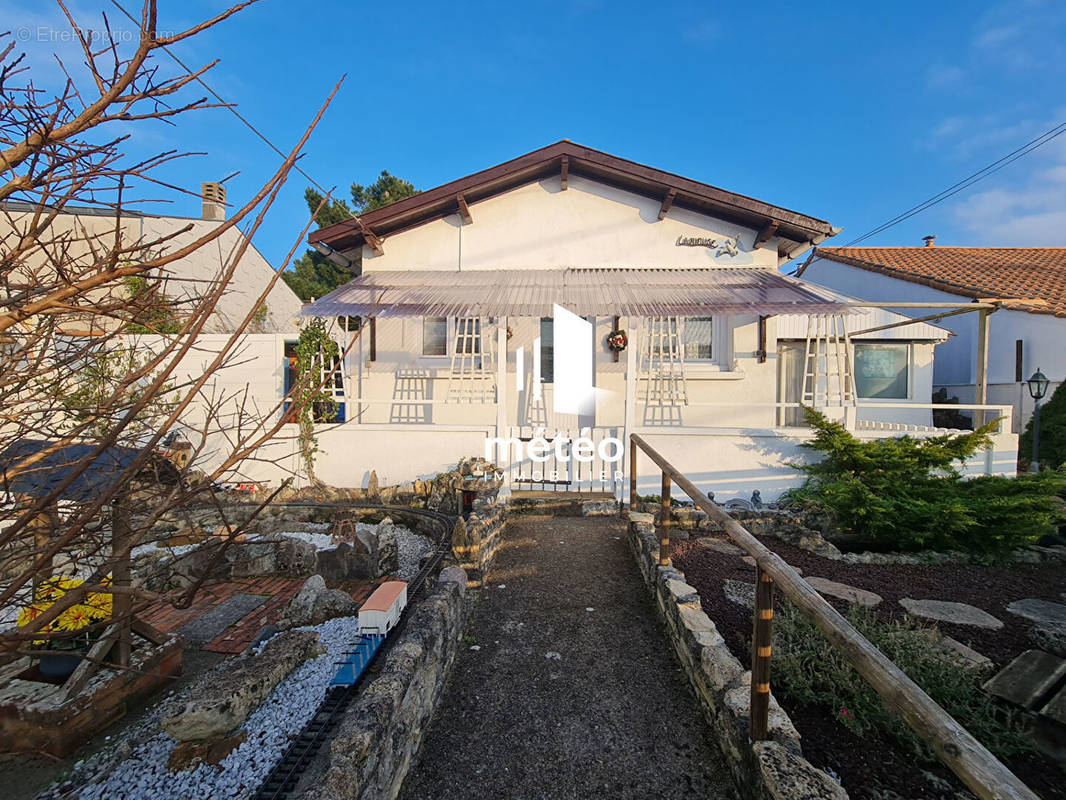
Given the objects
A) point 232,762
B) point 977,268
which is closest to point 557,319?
point 232,762

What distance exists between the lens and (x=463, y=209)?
9.44m

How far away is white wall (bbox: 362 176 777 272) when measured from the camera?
966 cm

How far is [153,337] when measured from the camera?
938 centimetres

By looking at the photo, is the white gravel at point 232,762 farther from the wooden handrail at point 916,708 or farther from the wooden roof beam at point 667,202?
the wooden roof beam at point 667,202

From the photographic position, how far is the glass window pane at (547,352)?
9.88 m

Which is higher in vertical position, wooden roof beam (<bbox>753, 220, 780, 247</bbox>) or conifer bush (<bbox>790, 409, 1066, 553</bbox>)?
wooden roof beam (<bbox>753, 220, 780, 247</bbox>)

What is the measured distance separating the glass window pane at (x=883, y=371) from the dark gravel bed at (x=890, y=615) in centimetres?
790

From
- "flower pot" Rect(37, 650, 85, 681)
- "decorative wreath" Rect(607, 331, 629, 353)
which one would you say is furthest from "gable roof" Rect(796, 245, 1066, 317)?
"flower pot" Rect(37, 650, 85, 681)

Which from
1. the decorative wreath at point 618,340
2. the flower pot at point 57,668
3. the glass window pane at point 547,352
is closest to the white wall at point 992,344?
the decorative wreath at point 618,340

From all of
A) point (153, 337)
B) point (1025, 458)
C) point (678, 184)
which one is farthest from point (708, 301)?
point (153, 337)

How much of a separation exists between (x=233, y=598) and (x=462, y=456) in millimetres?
3889

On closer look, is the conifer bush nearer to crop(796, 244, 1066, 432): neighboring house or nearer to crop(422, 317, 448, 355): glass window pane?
crop(796, 244, 1066, 432): neighboring house

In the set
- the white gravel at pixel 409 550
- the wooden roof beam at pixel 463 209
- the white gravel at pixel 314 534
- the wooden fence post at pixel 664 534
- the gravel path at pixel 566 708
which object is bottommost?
the white gravel at pixel 409 550

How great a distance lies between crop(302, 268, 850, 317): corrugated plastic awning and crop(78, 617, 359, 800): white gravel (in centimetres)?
495
